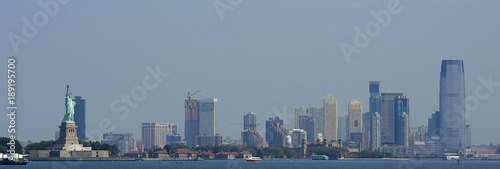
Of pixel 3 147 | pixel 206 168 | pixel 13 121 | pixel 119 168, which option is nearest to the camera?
pixel 13 121

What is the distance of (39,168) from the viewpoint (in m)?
157

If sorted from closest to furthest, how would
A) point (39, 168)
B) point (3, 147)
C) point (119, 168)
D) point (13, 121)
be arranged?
point (13, 121) < point (39, 168) < point (119, 168) < point (3, 147)

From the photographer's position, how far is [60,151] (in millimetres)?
199625

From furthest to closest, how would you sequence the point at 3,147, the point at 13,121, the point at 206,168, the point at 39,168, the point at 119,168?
the point at 3,147 → the point at 206,168 → the point at 119,168 → the point at 39,168 → the point at 13,121

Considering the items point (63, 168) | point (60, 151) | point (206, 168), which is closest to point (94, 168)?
point (63, 168)

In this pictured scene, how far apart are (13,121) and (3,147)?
278 feet

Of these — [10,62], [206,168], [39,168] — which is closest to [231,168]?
[206,168]

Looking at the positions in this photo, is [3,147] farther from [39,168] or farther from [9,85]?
[9,85]

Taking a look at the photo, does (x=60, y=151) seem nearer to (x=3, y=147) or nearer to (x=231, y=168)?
(x=3, y=147)

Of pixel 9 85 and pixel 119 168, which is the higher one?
pixel 9 85

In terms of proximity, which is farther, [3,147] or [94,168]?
[3,147]

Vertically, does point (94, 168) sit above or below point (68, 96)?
below

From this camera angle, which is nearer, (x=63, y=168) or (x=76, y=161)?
(x=63, y=168)

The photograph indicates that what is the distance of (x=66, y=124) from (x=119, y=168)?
3618cm
